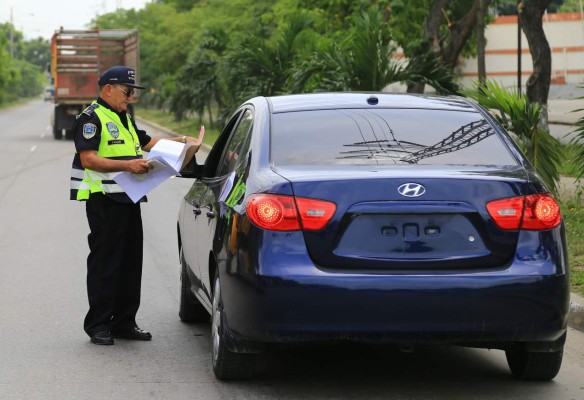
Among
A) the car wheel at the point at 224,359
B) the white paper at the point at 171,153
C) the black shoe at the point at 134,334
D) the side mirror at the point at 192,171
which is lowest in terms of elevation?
the black shoe at the point at 134,334

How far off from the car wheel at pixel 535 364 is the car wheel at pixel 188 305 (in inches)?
98.9

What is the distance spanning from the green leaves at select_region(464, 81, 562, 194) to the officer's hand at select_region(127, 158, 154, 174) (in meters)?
5.29

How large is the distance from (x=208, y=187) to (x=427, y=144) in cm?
154

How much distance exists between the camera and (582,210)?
13.8 m

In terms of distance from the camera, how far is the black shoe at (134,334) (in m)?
7.87

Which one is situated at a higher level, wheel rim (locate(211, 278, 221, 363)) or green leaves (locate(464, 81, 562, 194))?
green leaves (locate(464, 81, 562, 194))

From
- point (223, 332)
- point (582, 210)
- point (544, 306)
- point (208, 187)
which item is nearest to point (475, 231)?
point (544, 306)

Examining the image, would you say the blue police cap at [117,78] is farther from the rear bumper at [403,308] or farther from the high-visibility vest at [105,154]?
the rear bumper at [403,308]

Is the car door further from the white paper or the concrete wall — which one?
the concrete wall

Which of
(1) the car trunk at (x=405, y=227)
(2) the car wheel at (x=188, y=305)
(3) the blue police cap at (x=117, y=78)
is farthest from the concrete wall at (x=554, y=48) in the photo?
(1) the car trunk at (x=405, y=227)

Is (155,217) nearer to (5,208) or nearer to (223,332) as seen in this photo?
(5,208)

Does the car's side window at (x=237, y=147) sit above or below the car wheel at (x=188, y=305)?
above

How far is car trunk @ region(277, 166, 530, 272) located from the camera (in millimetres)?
5785

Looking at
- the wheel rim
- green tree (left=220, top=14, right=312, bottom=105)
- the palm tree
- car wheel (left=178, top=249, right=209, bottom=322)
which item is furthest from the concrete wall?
the wheel rim
